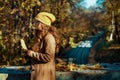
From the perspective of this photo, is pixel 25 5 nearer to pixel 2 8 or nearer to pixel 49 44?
pixel 2 8

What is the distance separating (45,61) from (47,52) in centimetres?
16

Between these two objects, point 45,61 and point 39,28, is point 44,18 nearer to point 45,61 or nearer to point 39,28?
point 39,28

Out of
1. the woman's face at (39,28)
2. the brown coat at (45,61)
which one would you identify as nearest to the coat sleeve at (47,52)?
the brown coat at (45,61)

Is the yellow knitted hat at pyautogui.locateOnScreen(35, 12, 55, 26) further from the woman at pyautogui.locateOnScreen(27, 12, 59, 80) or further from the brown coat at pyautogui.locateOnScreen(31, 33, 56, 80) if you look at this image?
the brown coat at pyautogui.locateOnScreen(31, 33, 56, 80)

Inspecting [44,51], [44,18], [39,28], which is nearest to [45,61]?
[44,51]

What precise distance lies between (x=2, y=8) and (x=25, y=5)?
96 centimetres

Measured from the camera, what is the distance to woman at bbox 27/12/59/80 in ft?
16.8

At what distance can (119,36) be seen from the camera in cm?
3672

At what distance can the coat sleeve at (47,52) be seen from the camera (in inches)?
201

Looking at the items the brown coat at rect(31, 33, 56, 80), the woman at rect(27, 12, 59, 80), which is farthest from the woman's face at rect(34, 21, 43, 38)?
the brown coat at rect(31, 33, 56, 80)

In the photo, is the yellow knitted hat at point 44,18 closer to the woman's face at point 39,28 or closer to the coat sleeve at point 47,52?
the woman's face at point 39,28

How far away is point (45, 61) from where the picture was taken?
5.16m

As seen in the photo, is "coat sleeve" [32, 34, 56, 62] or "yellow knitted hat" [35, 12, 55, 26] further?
"yellow knitted hat" [35, 12, 55, 26]

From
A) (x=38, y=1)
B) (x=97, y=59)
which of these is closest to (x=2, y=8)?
(x=38, y=1)
